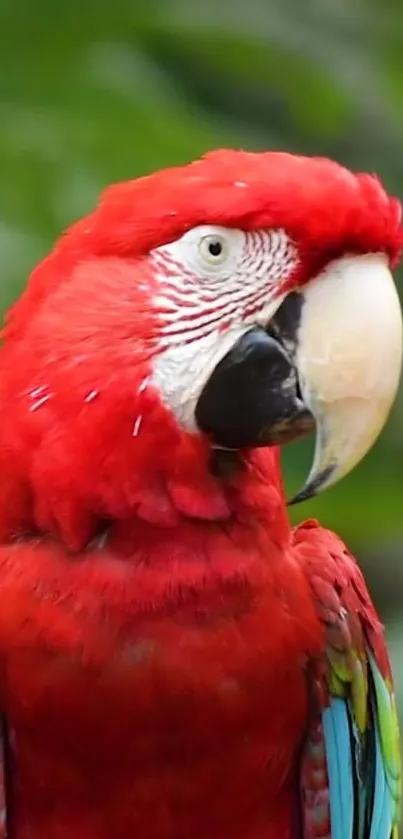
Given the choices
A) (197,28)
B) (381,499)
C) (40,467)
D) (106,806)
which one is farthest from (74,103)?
(106,806)

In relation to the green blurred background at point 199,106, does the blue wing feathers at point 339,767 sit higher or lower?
lower

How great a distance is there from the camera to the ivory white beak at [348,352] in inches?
36.9

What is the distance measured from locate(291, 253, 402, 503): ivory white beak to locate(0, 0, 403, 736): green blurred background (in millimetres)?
548

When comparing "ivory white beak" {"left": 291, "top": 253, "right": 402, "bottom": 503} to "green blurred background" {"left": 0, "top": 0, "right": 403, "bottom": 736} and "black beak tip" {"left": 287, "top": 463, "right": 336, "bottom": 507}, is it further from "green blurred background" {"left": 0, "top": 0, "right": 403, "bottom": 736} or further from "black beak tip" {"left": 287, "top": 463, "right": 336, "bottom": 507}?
"green blurred background" {"left": 0, "top": 0, "right": 403, "bottom": 736}

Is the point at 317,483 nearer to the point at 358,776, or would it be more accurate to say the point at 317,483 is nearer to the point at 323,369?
the point at 323,369

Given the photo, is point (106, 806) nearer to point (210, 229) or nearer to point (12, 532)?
point (12, 532)

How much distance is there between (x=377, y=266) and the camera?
3.16 feet

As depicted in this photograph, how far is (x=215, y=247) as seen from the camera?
0.95m

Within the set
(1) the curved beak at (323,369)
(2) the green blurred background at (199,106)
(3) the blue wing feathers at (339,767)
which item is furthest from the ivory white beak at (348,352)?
(2) the green blurred background at (199,106)

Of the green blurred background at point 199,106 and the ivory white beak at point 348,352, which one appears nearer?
the ivory white beak at point 348,352

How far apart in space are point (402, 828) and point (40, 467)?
757 mm

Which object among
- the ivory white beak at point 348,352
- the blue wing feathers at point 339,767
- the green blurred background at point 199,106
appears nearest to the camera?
the ivory white beak at point 348,352

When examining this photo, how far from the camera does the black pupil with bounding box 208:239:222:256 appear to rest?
950 millimetres

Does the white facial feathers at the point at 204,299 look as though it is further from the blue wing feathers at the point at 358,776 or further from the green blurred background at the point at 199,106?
the green blurred background at the point at 199,106
